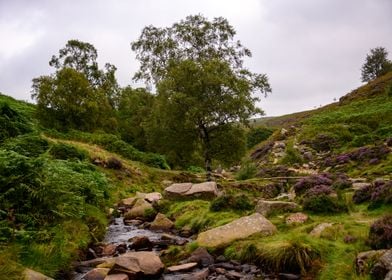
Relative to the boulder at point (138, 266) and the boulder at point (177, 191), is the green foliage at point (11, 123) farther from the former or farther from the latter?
the boulder at point (138, 266)

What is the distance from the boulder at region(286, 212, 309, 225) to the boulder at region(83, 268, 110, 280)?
6.20 meters

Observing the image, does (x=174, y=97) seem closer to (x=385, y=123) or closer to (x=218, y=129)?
(x=218, y=129)

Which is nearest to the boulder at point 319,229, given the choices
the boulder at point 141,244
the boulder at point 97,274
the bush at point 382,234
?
the bush at point 382,234

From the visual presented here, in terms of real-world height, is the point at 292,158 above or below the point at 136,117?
below

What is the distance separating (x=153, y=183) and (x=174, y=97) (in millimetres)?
6925

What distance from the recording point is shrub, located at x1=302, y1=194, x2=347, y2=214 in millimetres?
14453

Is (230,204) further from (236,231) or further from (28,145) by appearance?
(28,145)

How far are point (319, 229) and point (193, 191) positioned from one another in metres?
11.3

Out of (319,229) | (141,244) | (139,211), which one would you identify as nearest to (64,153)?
(139,211)

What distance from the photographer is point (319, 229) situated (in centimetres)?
1177

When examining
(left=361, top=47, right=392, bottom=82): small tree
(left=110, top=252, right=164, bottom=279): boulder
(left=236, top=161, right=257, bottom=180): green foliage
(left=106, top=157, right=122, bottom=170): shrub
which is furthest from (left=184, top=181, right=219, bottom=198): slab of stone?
(left=361, top=47, right=392, bottom=82): small tree

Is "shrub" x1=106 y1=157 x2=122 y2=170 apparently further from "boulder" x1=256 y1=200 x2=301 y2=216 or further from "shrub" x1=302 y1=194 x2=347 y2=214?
"shrub" x1=302 y1=194 x2=347 y2=214

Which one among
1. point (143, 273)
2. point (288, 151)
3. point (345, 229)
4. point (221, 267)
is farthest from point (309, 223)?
point (288, 151)

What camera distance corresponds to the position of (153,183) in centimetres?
3162
